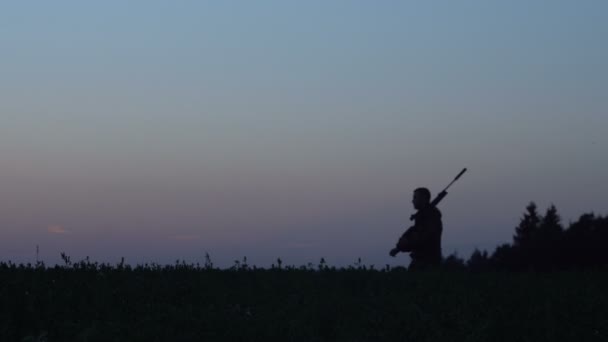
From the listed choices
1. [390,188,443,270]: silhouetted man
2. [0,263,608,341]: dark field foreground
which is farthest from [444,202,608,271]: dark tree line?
[0,263,608,341]: dark field foreground

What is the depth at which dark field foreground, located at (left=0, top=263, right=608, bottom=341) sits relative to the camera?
421 inches

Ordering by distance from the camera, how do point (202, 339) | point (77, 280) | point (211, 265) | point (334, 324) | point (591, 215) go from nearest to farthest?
point (202, 339) → point (334, 324) → point (77, 280) → point (211, 265) → point (591, 215)

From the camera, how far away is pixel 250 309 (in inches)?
456

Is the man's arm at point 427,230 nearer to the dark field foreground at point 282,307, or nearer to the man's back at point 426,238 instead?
the man's back at point 426,238

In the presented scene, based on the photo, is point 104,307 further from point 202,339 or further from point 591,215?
point 591,215

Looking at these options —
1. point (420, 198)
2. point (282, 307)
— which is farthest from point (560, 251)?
point (282, 307)

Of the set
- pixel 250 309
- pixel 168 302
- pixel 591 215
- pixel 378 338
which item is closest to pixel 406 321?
pixel 378 338

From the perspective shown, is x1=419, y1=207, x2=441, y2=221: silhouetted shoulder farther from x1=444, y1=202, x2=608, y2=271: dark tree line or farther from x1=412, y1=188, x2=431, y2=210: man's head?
x1=444, y1=202, x2=608, y2=271: dark tree line

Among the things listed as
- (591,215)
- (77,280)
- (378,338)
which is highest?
(591,215)

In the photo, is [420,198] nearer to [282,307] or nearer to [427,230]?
[427,230]

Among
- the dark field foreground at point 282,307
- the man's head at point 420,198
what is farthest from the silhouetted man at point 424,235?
the dark field foreground at point 282,307

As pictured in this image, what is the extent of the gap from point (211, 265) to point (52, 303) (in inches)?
159

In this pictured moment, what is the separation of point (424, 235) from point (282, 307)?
256 inches

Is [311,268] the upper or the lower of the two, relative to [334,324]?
upper
